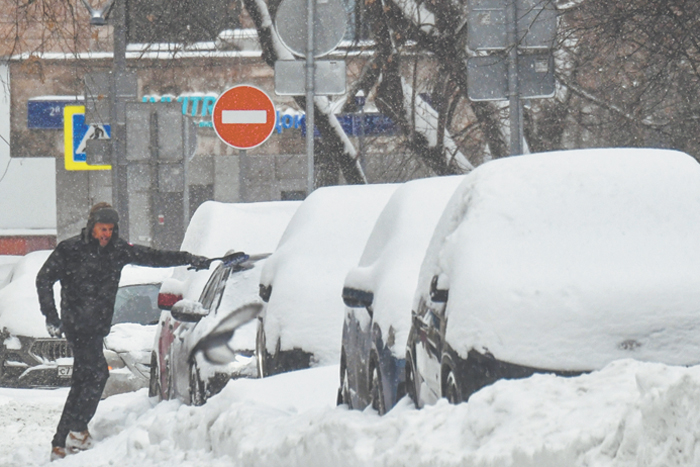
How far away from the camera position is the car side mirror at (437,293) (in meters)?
5.29

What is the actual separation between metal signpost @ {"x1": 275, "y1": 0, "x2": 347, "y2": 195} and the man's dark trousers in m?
3.69

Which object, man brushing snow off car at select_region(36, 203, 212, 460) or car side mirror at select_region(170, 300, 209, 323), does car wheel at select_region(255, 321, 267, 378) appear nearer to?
car side mirror at select_region(170, 300, 209, 323)

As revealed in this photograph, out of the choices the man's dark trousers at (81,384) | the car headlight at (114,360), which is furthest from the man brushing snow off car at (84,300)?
the car headlight at (114,360)

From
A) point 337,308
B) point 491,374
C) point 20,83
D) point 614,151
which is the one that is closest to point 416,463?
point 491,374

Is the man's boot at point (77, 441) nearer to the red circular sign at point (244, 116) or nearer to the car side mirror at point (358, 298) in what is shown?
the car side mirror at point (358, 298)

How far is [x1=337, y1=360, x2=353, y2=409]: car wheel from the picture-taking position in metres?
6.98

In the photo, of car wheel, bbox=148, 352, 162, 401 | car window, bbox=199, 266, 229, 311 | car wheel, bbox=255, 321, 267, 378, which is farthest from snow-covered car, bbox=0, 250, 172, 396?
car wheel, bbox=255, 321, 267, 378

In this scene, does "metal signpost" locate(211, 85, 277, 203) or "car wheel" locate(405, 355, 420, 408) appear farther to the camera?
"metal signpost" locate(211, 85, 277, 203)

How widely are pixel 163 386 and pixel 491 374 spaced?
5910 mm

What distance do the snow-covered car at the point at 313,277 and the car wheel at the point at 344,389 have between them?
76 cm

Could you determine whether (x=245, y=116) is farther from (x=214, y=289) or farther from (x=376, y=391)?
(x=376, y=391)

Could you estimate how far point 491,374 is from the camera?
4840 millimetres

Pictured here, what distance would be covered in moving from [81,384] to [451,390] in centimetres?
439

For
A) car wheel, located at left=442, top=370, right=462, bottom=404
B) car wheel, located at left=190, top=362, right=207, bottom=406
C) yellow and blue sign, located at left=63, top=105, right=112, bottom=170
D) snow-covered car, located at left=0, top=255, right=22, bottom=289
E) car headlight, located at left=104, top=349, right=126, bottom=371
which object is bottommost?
snow-covered car, located at left=0, top=255, right=22, bottom=289
